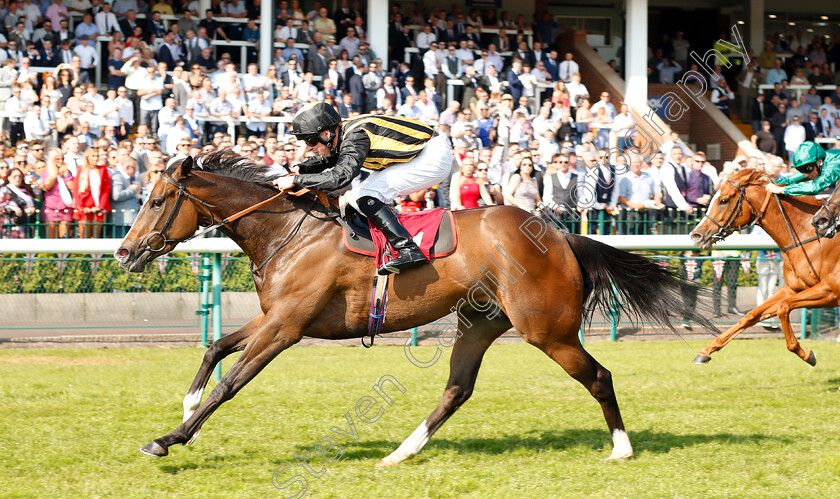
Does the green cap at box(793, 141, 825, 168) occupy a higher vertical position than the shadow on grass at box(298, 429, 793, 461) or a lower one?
higher

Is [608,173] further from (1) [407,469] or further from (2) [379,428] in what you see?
(1) [407,469]

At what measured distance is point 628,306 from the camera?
5.61 meters

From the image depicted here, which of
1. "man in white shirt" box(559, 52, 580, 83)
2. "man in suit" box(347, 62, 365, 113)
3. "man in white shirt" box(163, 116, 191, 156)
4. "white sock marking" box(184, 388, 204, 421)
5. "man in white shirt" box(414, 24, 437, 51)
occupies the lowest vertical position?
"white sock marking" box(184, 388, 204, 421)

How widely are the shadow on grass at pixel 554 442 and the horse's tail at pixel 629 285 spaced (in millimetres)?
680

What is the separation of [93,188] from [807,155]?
718cm

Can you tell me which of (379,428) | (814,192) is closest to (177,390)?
(379,428)

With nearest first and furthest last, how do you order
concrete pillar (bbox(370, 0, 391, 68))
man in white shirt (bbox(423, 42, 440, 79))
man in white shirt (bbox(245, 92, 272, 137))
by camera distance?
1. man in white shirt (bbox(245, 92, 272, 137))
2. man in white shirt (bbox(423, 42, 440, 79))
3. concrete pillar (bbox(370, 0, 391, 68))

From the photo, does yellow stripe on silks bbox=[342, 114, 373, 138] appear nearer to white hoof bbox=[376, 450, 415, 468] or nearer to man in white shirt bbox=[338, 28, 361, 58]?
white hoof bbox=[376, 450, 415, 468]

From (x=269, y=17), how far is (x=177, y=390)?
383 inches

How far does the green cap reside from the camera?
24.6ft

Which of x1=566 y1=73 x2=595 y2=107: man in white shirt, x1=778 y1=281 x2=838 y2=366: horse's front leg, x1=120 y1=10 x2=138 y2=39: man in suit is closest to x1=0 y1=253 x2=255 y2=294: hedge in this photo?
x1=778 y1=281 x2=838 y2=366: horse's front leg

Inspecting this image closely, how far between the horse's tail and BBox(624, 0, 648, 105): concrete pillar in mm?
12662

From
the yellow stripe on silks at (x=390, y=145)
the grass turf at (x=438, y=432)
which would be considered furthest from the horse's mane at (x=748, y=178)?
the yellow stripe on silks at (x=390, y=145)

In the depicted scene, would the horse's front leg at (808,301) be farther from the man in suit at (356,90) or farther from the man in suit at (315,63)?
the man in suit at (315,63)
